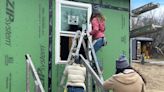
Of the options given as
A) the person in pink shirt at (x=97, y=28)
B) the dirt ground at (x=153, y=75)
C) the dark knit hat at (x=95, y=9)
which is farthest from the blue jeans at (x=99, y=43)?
the dirt ground at (x=153, y=75)

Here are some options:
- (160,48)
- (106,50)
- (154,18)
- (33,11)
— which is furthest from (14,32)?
(154,18)

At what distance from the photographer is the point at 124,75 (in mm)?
6984

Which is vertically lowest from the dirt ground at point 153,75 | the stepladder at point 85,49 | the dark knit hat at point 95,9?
the dirt ground at point 153,75

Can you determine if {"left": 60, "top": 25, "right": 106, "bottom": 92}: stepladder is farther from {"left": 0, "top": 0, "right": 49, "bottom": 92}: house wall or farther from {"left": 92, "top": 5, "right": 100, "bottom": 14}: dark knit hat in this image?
{"left": 0, "top": 0, "right": 49, "bottom": 92}: house wall

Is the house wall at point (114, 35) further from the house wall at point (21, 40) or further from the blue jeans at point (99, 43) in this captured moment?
the house wall at point (21, 40)

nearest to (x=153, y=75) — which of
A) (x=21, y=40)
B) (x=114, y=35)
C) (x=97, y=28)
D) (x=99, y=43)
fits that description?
(x=114, y=35)

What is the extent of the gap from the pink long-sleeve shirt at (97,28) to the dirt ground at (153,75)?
45.4 ft

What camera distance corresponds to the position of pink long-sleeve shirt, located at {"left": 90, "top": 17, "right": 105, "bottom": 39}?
987 cm

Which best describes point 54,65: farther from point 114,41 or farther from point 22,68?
point 114,41

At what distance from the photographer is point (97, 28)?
32.3 ft

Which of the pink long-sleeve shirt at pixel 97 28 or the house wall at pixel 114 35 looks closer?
the pink long-sleeve shirt at pixel 97 28

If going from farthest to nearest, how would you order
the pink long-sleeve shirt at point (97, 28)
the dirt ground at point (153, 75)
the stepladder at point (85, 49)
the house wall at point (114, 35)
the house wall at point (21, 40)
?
the dirt ground at point (153, 75) < the house wall at point (114, 35) < the pink long-sleeve shirt at point (97, 28) < the stepladder at point (85, 49) < the house wall at point (21, 40)

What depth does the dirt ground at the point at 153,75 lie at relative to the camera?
27136 mm

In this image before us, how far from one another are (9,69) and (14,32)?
781mm
